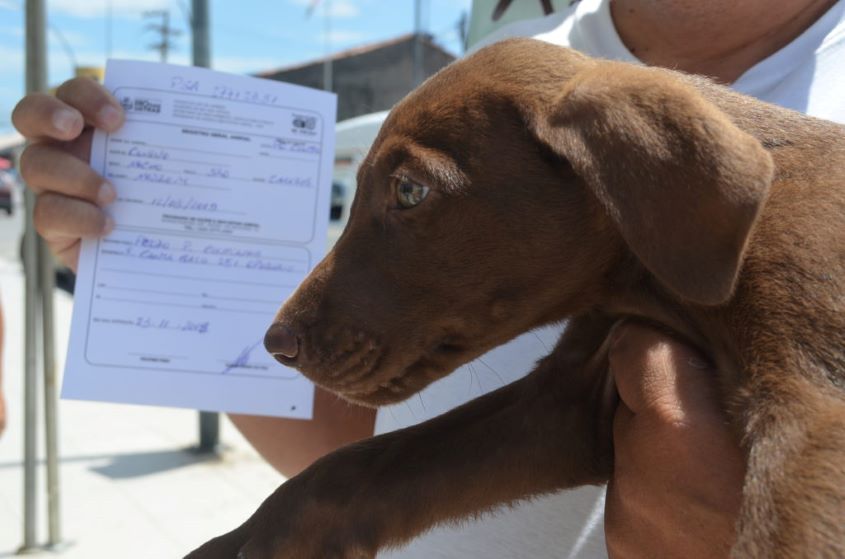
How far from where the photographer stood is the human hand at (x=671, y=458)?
3.81 feet

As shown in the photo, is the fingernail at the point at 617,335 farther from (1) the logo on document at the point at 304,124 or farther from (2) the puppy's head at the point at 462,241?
(1) the logo on document at the point at 304,124

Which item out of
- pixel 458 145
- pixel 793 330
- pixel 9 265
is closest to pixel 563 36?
pixel 458 145

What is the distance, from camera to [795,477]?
1.01 metres

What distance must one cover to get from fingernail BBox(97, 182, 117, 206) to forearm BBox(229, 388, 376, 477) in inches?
26.4

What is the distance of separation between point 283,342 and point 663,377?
0.59 meters

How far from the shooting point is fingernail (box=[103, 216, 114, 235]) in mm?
1948

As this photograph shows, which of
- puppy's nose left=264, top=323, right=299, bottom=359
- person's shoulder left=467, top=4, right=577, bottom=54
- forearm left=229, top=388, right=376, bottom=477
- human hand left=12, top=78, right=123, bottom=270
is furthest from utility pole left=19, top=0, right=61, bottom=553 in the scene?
puppy's nose left=264, top=323, right=299, bottom=359

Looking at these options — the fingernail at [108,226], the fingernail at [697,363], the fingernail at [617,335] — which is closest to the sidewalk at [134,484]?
the fingernail at [108,226]

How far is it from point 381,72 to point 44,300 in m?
23.4

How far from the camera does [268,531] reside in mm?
1348

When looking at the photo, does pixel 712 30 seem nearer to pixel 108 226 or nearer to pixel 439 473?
pixel 439 473

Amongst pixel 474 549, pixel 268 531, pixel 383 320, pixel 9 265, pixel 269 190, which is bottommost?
pixel 9 265

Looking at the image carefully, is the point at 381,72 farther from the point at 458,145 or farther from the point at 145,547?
the point at 458,145

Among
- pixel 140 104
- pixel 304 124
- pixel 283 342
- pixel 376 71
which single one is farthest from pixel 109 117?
pixel 376 71
